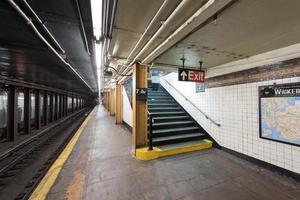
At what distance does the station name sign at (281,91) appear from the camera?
2.85 metres

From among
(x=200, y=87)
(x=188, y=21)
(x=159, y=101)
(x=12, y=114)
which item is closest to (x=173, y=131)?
(x=200, y=87)

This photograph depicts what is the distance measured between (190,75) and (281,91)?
1820 millimetres

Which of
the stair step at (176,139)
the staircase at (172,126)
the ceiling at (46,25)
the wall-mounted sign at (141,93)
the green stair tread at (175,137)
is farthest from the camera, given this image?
the staircase at (172,126)

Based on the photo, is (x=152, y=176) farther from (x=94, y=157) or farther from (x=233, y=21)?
(x=233, y=21)

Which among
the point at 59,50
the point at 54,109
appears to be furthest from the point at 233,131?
the point at 54,109

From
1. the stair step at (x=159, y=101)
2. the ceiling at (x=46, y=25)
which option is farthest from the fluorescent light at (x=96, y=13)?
the stair step at (x=159, y=101)

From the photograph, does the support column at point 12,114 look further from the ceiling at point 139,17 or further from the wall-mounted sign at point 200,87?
the wall-mounted sign at point 200,87

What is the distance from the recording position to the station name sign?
2.85 meters

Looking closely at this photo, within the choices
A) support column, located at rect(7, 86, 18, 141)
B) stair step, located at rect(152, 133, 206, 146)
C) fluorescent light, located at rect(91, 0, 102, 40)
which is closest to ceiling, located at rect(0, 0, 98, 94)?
fluorescent light, located at rect(91, 0, 102, 40)

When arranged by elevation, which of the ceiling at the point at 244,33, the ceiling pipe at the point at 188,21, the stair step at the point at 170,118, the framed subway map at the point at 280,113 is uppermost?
the ceiling at the point at 244,33

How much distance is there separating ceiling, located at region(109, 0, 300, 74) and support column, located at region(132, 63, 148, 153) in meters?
0.77

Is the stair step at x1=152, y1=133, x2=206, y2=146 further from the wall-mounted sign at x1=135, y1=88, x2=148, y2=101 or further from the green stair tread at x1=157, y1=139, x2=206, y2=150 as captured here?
the wall-mounted sign at x1=135, y1=88, x2=148, y2=101

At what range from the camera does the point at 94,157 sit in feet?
12.7

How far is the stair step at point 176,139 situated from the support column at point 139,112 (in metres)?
0.40
